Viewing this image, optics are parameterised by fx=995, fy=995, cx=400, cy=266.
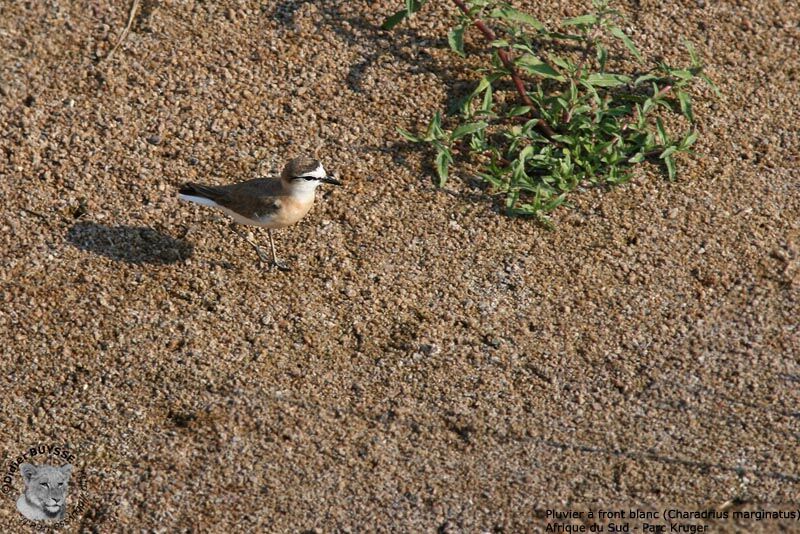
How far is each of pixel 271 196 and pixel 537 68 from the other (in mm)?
2106

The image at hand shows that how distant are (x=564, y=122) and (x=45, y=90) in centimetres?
365

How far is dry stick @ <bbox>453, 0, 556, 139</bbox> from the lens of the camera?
6.79m

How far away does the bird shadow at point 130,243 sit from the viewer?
629 centimetres

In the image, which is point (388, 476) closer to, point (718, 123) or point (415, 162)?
point (415, 162)

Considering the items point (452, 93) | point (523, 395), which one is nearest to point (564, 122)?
point (452, 93)

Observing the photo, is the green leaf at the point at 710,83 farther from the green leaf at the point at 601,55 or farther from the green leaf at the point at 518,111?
the green leaf at the point at 518,111

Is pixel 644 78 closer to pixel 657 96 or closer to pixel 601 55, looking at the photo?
pixel 657 96

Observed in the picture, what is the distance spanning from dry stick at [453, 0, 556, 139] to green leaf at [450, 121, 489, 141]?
1.24ft

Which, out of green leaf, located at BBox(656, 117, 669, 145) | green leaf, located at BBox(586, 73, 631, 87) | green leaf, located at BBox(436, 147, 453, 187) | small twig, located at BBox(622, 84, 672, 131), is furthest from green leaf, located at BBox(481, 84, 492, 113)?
green leaf, located at BBox(656, 117, 669, 145)

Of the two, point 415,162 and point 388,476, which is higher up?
point 415,162

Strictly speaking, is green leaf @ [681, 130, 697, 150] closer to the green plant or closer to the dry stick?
the green plant

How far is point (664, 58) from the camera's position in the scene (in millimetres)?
7246

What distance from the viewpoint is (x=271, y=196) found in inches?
239

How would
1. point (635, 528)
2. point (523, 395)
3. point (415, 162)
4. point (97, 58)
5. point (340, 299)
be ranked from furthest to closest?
point (97, 58), point (415, 162), point (340, 299), point (523, 395), point (635, 528)
